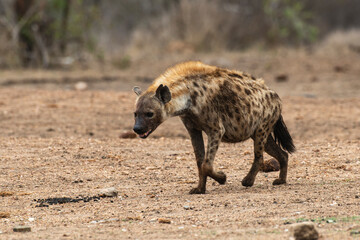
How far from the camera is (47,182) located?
619 cm

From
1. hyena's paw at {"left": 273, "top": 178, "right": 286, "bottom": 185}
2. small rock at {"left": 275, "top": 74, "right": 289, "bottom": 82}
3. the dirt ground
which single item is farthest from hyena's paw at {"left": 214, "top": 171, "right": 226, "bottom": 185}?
small rock at {"left": 275, "top": 74, "right": 289, "bottom": 82}

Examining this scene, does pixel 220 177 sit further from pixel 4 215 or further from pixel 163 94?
pixel 4 215

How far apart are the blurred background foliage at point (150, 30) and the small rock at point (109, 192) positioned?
419 inches

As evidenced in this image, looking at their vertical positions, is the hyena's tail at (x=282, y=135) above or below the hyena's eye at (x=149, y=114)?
below

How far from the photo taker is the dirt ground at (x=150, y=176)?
4594mm

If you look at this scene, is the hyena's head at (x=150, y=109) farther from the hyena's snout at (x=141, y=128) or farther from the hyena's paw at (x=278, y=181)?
the hyena's paw at (x=278, y=181)

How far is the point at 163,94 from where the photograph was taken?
531cm

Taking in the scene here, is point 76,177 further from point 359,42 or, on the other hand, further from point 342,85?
point 359,42

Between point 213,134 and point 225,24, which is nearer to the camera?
point 213,134

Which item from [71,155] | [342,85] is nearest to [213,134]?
[71,155]

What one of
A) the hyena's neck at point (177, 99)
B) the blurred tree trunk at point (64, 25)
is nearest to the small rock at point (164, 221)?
the hyena's neck at point (177, 99)

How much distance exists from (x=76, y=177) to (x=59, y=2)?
11134 mm

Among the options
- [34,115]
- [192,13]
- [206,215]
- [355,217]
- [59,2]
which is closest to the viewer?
[355,217]

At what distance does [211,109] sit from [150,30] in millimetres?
15770
